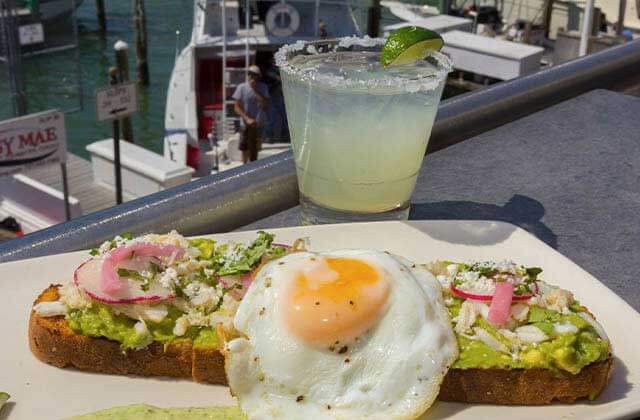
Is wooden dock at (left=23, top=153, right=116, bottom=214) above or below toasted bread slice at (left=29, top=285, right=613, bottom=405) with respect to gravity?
below

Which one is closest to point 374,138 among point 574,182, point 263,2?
point 574,182

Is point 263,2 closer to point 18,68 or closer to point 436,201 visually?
point 18,68

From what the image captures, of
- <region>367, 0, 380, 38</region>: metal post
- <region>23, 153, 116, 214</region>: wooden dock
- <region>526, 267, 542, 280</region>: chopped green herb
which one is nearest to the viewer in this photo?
<region>526, 267, 542, 280</region>: chopped green herb

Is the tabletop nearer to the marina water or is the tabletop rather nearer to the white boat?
the marina water

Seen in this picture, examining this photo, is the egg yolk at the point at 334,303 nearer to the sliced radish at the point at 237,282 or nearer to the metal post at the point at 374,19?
the sliced radish at the point at 237,282

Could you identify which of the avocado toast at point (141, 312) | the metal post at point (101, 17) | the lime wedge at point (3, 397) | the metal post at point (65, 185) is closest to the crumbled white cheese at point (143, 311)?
the avocado toast at point (141, 312)

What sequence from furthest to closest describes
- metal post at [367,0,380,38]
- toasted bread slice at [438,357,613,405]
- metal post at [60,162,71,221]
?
metal post at [367,0,380,38] → metal post at [60,162,71,221] → toasted bread slice at [438,357,613,405]

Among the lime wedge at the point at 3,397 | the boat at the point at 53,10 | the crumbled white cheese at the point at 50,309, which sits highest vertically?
the crumbled white cheese at the point at 50,309

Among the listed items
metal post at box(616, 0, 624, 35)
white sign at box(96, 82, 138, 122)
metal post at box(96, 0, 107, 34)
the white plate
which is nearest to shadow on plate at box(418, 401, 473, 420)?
the white plate
